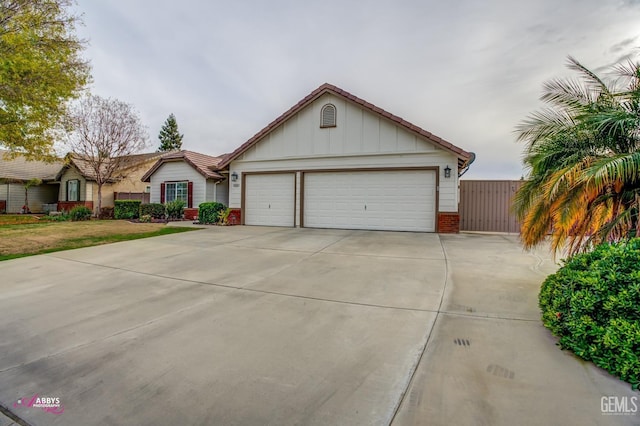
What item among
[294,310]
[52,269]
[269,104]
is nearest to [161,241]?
[52,269]

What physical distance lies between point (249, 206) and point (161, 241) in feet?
17.6

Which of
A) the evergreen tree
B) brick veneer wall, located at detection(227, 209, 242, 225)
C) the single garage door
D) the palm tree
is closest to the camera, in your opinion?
the palm tree

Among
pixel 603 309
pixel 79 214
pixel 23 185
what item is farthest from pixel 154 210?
pixel 603 309

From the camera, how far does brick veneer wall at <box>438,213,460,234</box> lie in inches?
443

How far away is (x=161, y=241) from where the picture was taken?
9328mm

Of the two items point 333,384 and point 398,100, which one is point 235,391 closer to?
point 333,384

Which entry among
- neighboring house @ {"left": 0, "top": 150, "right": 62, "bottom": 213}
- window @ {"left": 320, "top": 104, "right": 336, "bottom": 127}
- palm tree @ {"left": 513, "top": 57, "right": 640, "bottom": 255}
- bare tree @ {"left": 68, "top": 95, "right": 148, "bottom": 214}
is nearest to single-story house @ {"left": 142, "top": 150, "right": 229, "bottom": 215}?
bare tree @ {"left": 68, "top": 95, "right": 148, "bottom": 214}

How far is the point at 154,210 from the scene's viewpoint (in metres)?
18.0

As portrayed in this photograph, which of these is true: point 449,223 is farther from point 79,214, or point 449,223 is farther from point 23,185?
point 23,185

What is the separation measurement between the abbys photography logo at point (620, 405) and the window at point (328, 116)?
461 inches

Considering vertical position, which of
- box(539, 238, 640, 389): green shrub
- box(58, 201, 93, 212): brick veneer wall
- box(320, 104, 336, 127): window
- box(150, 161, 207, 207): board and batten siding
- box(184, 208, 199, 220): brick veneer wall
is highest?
box(320, 104, 336, 127): window

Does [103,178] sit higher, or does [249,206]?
[103,178]

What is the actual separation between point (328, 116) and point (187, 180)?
9995mm

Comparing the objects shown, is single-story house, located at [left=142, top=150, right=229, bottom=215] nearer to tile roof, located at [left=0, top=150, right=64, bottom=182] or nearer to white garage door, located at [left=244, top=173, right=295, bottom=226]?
white garage door, located at [left=244, top=173, right=295, bottom=226]
